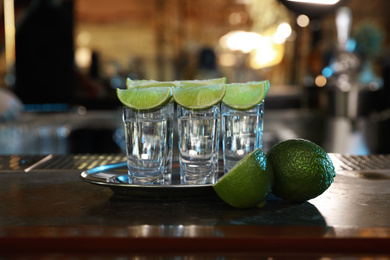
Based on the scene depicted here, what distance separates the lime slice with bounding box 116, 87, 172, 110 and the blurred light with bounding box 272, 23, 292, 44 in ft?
22.2

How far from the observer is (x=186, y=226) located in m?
0.69

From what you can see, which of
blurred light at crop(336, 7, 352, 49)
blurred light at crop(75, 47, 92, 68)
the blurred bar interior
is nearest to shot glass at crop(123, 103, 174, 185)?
the blurred bar interior

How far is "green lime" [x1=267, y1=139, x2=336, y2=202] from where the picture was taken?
0.80 meters

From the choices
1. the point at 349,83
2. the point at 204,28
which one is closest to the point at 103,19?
the point at 204,28

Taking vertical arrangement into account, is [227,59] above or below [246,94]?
above

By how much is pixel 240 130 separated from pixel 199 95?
119mm

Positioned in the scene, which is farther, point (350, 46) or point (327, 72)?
point (327, 72)

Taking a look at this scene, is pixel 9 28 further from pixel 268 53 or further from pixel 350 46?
pixel 268 53

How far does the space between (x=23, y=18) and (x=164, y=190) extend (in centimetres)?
435

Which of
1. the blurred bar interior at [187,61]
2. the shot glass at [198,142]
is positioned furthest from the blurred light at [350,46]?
the shot glass at [198,142]

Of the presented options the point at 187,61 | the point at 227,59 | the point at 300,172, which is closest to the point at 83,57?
the point at 187,61

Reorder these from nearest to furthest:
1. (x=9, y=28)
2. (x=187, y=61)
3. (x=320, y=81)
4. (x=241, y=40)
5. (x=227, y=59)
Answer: (x=320, y=81) < (x=9, y=28) < (x=187, y=61) < (x=241, y=40) < (x=227, y=59)

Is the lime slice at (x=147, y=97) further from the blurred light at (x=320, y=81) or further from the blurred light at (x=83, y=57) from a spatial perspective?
the blurred light at (x=83, y=57)

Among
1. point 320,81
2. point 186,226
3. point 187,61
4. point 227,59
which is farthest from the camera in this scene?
point 227,59
